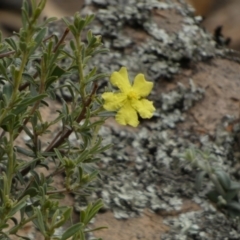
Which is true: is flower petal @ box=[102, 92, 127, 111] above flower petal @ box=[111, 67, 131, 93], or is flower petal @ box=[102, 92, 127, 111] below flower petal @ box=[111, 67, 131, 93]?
below

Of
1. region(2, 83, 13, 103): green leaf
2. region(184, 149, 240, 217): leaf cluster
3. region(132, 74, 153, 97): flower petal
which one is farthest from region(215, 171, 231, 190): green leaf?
region(2, 83, 13, 103): green leaf

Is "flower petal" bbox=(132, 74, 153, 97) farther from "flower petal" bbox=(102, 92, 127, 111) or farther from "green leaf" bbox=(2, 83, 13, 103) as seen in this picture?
"green leaf" bbox=(2, 83, 13, 103)

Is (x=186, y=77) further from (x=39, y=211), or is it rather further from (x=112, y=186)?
(x=39, y=211)

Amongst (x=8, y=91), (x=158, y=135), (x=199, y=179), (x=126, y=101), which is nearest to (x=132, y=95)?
(x=126, y=101)

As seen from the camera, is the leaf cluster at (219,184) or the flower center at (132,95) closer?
the flower center at (132,95)

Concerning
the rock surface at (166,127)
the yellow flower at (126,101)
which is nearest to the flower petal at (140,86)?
the yellow flower at (126,101)

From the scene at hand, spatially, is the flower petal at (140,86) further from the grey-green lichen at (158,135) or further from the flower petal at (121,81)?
the grey-green lichen at (158,135)

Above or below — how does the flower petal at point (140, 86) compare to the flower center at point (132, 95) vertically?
above

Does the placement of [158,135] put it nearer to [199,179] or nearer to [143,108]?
[199,179]

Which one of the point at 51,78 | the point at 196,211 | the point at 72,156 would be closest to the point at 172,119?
the point at 196,211
